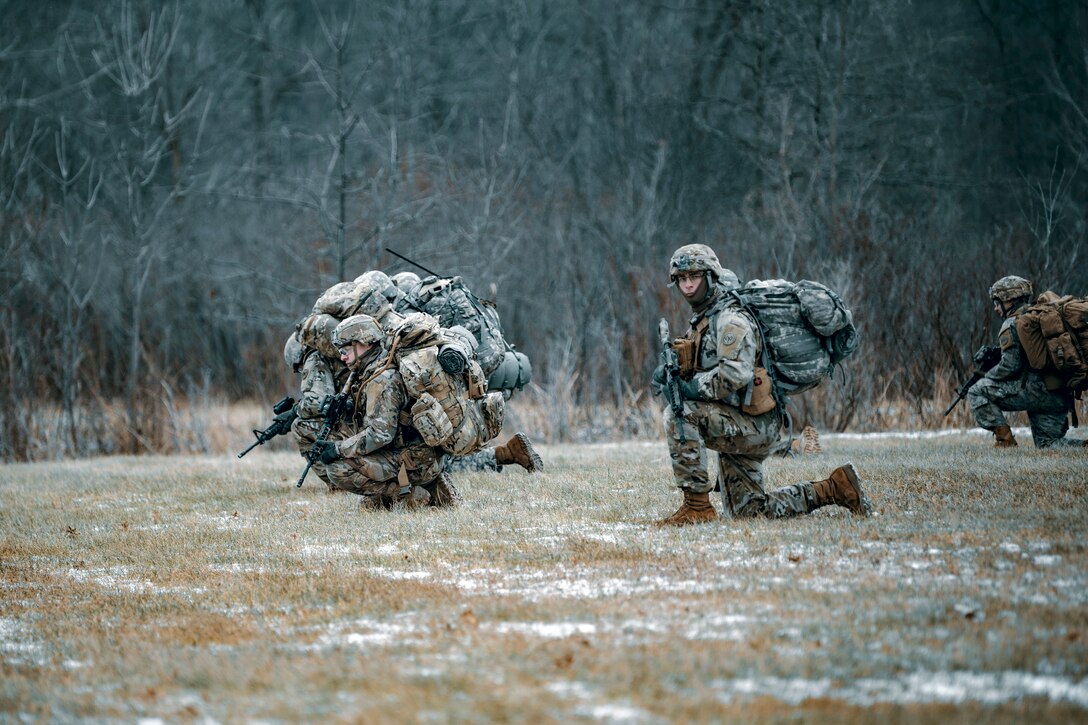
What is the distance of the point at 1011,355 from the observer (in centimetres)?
1138

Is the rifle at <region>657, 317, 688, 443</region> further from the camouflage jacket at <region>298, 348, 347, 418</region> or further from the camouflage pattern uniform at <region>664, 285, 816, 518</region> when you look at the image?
the camouflage jacket at <region>298, 348, 347, 418</region>

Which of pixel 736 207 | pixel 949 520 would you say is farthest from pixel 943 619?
pixel 736 207

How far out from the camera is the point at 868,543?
264 inches

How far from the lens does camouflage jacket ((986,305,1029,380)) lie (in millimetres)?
11344

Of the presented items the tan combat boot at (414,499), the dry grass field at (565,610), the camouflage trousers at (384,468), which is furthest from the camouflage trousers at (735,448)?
the tan combat boot at (414,499)

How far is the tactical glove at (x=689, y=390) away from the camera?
758cm

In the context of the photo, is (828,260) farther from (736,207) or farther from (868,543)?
(736,207)

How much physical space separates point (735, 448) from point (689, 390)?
520mm

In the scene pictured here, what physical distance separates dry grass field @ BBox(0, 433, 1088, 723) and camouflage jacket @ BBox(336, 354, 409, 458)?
55 centimetres

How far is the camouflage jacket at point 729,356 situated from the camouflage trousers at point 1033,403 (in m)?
4.79

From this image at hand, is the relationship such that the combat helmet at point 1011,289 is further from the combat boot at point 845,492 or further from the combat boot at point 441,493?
the combat boot at point 441,493

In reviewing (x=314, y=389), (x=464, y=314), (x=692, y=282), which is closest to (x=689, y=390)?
(x=692, y=282)

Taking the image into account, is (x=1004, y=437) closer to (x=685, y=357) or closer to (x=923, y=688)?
(x=685, y=357)

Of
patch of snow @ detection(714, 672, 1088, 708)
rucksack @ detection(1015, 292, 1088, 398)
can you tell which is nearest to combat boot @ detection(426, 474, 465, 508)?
patch of snow @ detection(714, 672, 1088, 708)
